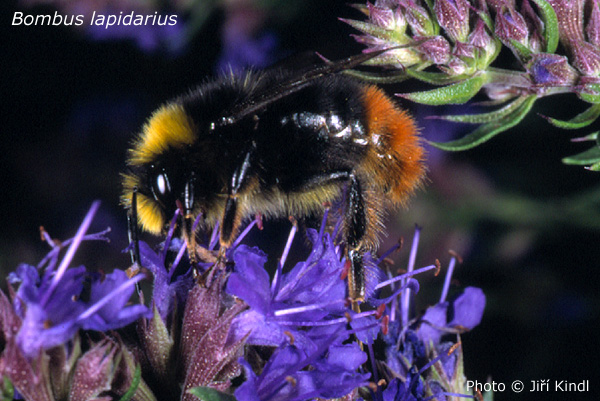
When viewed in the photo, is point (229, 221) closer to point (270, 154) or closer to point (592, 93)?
point (270, 154)

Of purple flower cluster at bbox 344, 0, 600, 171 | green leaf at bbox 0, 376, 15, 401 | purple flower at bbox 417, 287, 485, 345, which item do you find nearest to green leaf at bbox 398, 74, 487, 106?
purple flower cluster at bbox 344, 0, 600, 171

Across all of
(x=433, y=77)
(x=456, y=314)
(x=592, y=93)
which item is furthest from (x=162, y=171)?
(x=592, y=93)

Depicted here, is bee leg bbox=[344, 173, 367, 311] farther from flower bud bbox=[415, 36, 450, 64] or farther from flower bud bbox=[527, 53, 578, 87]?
flower bud bbox=[527, 53, 578, 87]

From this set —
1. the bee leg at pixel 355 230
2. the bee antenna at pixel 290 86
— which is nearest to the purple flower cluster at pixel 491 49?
the bee antenna at pixel 290 86

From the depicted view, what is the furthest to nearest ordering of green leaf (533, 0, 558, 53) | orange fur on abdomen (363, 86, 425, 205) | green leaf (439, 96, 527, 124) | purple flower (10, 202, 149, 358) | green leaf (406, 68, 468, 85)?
1. orange fur on abdomen (363, 86, 425, 205)
2. green leaf (439, 96, 527, 124)
3. green leaf (406, 68, 468, 85)
4. green leaf (533, 0, 558, 53)
5. purple flower (10, 202, 149, 358)

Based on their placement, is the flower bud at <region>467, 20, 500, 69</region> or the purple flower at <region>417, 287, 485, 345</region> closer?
the flower bud at <region>467, 20, 500, 69</region>

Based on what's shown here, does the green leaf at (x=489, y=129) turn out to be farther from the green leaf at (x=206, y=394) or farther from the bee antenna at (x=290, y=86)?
the green leaf at (x=206, y=394)

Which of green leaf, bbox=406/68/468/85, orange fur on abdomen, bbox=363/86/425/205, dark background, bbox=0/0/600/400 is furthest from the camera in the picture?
dark background, bbox=0/0/600/400
